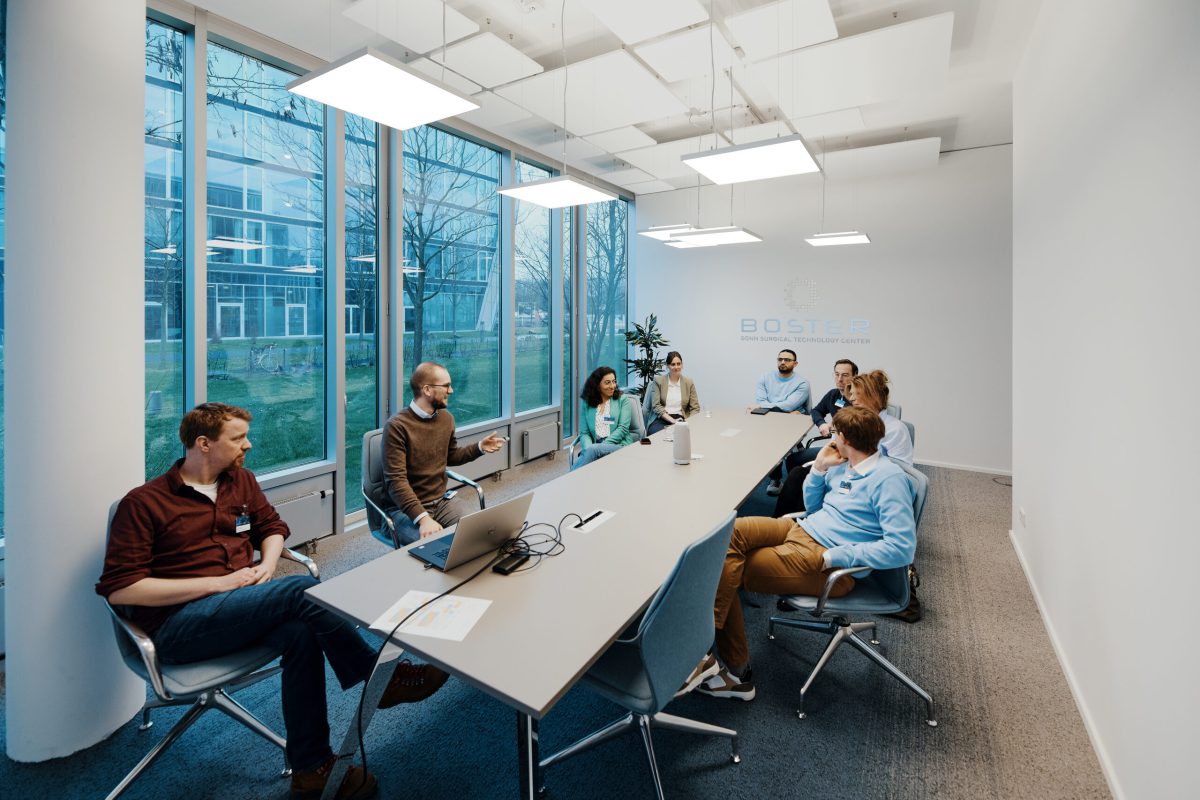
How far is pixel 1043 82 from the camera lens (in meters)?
3.37

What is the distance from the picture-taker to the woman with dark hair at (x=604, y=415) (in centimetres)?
473

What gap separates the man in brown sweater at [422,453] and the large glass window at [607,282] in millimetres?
4293

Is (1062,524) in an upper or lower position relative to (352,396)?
lower

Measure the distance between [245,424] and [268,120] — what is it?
273 centimetres

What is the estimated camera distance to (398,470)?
3023 mm

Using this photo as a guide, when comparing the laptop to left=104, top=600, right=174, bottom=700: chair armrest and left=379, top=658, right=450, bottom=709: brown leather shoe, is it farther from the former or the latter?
left=104, top=600, right=174, bottom=700: chair armrest

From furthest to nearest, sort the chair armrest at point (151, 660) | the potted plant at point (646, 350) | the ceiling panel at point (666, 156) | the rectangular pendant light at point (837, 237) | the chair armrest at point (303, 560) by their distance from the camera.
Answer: the potted plant at point (646, 350) → the ceiling panel at point (666, 156) → the rectangular pendant light at point (837, 237) → the chair armrest at point (303, 560) → the chair armrest at point (151, 660)

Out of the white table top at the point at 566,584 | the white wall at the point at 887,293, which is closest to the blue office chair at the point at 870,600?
the white table top at the point at 566,584

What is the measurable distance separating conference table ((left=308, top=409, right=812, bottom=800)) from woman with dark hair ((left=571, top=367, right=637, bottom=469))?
152 cm

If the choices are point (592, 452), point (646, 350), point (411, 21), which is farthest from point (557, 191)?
point (646, 350)

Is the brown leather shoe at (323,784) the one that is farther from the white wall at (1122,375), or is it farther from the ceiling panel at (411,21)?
the ceiling panel at (411,21)

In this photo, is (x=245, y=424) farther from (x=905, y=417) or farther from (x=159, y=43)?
(x=905, y=417)

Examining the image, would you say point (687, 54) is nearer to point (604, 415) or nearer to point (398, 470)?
point (604, 415)

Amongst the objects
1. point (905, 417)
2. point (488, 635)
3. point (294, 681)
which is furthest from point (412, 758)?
point (905, 417)
